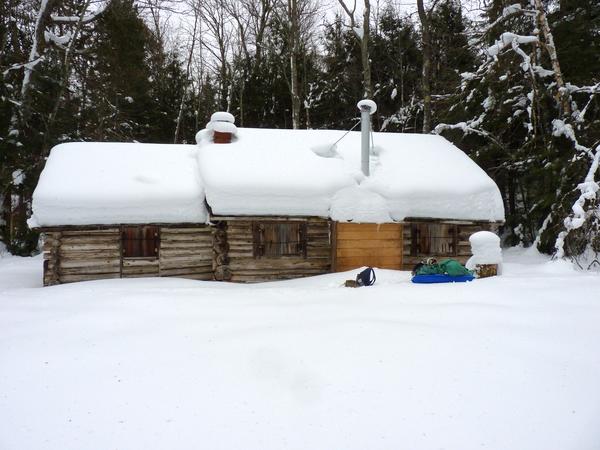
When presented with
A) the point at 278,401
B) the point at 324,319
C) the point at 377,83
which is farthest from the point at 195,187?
the point at 377,83

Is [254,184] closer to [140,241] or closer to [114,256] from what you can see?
[140,241]

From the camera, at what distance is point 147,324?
256 inches

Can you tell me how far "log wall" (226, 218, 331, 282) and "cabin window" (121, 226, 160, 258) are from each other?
6.95 feet

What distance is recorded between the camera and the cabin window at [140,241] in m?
11.7

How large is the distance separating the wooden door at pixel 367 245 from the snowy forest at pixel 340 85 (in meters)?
4.33

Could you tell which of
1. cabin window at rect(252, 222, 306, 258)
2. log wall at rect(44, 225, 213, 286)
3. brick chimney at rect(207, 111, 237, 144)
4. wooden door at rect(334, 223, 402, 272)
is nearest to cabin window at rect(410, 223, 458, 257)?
wooden door at rect(334, 223, 402, 272)

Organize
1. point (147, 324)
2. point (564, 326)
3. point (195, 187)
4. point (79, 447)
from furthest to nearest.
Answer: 1. point (195, 187)
2. point (147, 324)
3. point (564, 326)
4. point (79, 447)

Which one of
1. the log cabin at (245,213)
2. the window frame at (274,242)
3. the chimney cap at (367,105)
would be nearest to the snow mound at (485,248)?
the log cabin at (245,213)

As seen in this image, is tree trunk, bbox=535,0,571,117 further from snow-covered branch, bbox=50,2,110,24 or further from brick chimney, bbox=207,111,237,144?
snow-covered branch, bbox=50,2,110,24

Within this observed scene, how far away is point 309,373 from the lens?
15.3 feet

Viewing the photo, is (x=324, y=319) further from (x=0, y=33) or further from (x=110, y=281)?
(x=0, y=33)

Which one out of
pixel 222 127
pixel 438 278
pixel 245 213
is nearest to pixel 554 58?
pixel 438 278

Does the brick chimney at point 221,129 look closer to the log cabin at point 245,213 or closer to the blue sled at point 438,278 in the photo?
the log cabin at point 245,213

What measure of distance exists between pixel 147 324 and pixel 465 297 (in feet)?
18.4
